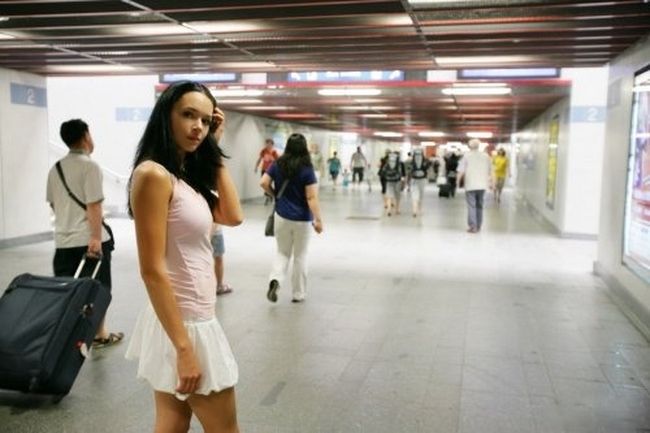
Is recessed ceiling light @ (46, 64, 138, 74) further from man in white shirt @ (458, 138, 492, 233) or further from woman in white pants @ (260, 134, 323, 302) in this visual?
man in white shirt @ (458, 138, 492, 233)

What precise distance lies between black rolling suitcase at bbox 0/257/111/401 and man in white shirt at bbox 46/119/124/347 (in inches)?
25.0

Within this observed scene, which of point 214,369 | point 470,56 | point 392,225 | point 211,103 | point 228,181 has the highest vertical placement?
point 470,56

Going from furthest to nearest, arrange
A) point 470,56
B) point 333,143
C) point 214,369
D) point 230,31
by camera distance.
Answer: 1. point 333,143
2. point 470,56
3. point 230,31
4. point 214,369

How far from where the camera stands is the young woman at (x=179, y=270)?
5.77 ft

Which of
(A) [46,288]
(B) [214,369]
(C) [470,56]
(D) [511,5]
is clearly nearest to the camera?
(B) [214,369]

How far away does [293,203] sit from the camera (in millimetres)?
5645

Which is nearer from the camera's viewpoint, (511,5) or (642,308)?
(511,5)

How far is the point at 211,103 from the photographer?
1.97m

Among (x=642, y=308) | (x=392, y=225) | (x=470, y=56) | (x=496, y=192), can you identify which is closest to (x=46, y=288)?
(x=642, y=308)

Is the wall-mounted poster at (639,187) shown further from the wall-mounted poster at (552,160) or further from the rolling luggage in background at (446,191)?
the rolling luggage in background at (446,191)

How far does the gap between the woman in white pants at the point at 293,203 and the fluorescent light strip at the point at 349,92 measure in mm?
6202

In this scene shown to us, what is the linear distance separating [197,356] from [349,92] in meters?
10.6

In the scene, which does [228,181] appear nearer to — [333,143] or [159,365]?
[159,365]

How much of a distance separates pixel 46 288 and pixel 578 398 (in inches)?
122
